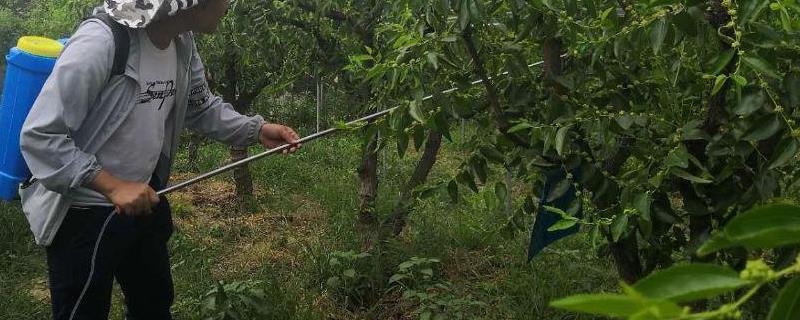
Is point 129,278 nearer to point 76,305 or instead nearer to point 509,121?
point 76,305

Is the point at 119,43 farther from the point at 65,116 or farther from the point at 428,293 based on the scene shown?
the point at 428,293

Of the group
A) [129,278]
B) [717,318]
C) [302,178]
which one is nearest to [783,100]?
[717,318]

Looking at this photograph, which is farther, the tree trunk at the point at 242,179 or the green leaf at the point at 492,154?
the tree trunk at the point at 242,179

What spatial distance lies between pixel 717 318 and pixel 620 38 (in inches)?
45.4

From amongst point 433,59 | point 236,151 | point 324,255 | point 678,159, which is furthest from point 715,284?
point 236,151

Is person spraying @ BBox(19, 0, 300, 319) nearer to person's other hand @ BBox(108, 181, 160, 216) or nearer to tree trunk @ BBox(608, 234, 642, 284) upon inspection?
person's other hand @ BBox(108, 181, 160, 216)

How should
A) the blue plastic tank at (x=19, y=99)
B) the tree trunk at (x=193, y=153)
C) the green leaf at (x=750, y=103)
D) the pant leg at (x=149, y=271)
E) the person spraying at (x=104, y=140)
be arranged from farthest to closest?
the tree trunk at (x=193, y=153) → the pant leg at (x=149, y=271) → the blue plastic tank at (x=19, y=99) → the person spraying at (x=104, y=140) → the green leaf at (x=750, y=103)

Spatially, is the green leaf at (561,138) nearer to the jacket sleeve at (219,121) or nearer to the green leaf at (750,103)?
the green leaf at (750,103)

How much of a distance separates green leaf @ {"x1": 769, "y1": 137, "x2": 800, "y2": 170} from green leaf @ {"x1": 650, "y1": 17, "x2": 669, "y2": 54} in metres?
0.25

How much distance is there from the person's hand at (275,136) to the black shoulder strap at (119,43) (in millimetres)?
583

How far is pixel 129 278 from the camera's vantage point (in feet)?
8.05

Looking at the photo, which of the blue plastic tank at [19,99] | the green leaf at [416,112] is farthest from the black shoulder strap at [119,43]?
the green leaf at [416,112]

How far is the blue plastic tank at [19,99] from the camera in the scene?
83.4 inches

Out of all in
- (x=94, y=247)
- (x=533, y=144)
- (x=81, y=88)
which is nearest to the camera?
(x=533, y=144)
